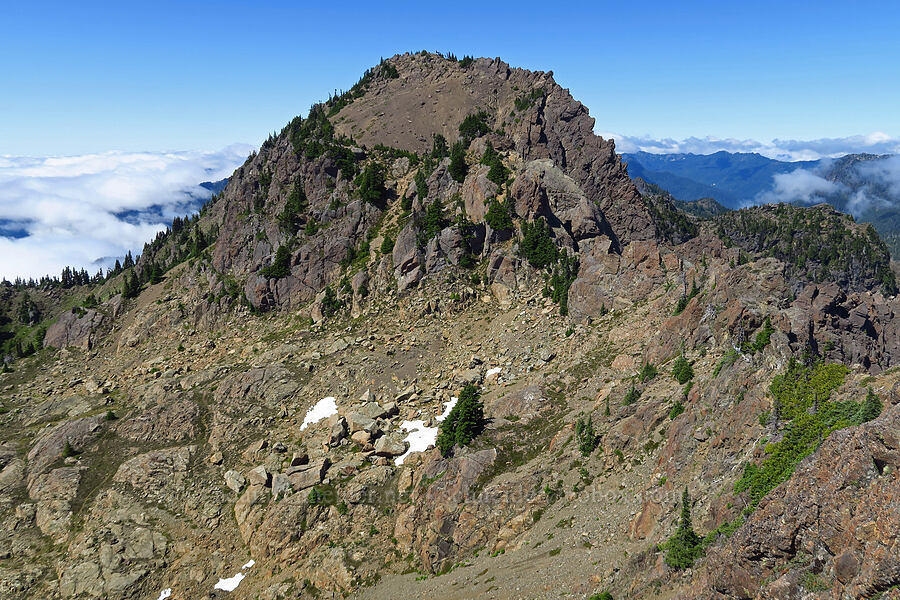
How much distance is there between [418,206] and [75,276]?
161 metres

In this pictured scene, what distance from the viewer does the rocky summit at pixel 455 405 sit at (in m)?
31.5

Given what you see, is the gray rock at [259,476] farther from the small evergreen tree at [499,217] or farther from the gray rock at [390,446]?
the small evergreen tree at [499,217]

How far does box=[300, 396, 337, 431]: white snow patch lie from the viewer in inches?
2899

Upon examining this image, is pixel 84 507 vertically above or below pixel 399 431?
below

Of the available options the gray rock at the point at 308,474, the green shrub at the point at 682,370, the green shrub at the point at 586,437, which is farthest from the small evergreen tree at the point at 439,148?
the green shrub at the point at 586,437

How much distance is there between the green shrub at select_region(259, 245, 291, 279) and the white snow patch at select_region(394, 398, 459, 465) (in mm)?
53783

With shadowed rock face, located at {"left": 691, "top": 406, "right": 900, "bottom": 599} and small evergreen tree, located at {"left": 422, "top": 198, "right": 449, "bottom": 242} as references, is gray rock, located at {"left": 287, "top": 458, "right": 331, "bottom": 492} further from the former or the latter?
small evergreen tree, located at {"left": 422, "top": 198, "right": 449, "bottom": 242}

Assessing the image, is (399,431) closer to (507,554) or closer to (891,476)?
(507,554)

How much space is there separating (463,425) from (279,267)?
65452 millimetres

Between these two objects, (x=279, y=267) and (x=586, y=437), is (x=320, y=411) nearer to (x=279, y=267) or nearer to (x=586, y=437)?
(x=586, y=437)

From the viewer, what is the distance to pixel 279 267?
106875 mm

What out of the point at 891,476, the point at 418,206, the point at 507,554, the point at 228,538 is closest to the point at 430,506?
the point at 507,554

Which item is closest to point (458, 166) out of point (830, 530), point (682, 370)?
point (682, 370)

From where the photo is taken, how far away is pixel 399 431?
6644 cm
